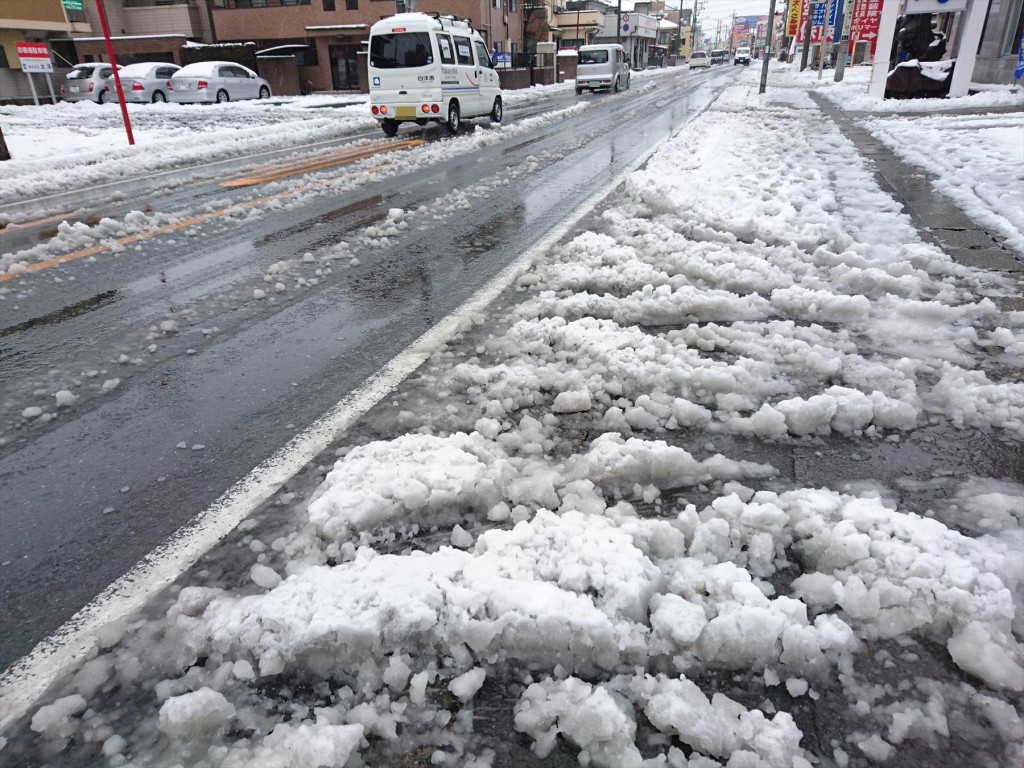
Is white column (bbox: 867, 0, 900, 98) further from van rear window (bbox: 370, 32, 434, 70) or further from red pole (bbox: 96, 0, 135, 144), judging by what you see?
red pole (bbox: 96, 0, 135, 144)

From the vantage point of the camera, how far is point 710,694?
1818 millimetres

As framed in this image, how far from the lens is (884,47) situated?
2241cm

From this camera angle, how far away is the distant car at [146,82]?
82.0 feet

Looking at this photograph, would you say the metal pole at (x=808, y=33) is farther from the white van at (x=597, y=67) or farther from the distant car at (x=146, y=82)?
the distant car at (x=146, y=82)

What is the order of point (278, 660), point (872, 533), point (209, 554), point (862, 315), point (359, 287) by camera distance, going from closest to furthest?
point (278, 660)
point (872, 533)
point (209, 554)
point (862, 315)
point (359, 287)

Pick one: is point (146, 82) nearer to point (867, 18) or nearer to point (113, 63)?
point (113, 63)

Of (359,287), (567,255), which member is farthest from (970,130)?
(359,287)

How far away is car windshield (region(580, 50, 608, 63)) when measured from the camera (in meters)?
34.6

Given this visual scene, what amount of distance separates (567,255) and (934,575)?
14.2ft

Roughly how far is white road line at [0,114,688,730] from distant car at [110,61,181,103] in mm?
27079

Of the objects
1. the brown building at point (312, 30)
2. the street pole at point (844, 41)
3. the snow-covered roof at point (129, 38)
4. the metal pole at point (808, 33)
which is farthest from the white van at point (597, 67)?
the metal pole at point (808, 33)

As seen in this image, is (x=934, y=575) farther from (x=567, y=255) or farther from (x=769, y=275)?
(x=567, y=255)

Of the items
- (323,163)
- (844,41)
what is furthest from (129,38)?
(844,41)

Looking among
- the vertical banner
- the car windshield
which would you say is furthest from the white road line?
the vertical banner
